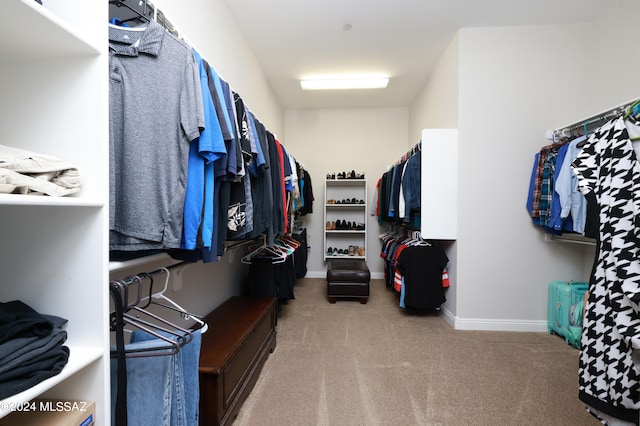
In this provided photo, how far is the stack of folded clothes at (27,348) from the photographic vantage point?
0.59 m

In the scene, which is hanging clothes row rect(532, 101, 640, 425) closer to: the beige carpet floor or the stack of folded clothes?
the beige carpet floor

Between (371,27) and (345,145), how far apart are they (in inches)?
91.2

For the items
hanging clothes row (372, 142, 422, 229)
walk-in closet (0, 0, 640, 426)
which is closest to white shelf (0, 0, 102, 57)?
walk-in closet (0, 0, 640, 426)

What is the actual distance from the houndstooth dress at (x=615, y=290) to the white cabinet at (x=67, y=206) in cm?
169

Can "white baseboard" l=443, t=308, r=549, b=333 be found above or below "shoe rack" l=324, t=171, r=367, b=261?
below

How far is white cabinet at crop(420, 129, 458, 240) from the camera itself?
9.39 ft

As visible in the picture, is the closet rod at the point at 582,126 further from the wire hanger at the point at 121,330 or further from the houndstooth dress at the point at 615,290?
the wire hanger at the point at 121,330

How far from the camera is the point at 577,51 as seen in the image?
2.75 m

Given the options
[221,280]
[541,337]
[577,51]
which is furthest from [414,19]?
[541,337]

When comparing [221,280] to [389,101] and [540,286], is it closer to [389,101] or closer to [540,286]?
[540,286]

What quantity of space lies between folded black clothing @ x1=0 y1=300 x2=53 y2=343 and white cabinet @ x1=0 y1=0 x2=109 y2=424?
0.16 ft

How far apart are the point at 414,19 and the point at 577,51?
1644 mm

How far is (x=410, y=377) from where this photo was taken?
1966mm

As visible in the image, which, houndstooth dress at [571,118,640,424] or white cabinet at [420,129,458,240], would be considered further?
white cabinet at [420,129,458,240]
